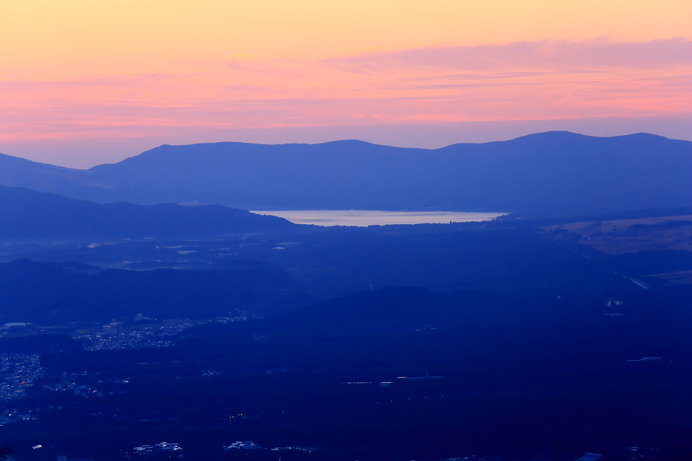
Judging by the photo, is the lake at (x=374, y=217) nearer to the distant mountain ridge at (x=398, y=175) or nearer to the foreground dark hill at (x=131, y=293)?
the distant mountain ridge at (x=398, y=175)

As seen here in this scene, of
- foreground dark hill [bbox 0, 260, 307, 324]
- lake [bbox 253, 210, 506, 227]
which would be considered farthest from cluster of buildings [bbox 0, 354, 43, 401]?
lake [bbox 253, 210, 506, 227]

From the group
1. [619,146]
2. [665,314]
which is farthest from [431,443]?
[619,146]

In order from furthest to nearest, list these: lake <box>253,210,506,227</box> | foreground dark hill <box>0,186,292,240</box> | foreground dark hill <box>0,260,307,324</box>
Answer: lake <box>253,210,506,227</box> < foreground dark hill <box>0,186,292,240</box> < foreground dark hill <box>0,260,307,324</box>

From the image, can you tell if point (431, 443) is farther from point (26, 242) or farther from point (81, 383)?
point (26, 242)

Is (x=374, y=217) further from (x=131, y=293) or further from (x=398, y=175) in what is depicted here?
(x=131, y=293)

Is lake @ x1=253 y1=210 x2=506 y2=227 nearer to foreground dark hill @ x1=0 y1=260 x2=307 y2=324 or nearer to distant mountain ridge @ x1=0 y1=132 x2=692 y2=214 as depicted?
distant mountain ridge @ x1=0 y1=132 x2=692 y2=214

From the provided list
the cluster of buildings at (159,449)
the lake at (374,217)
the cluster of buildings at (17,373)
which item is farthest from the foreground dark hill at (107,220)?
the cluster of buildings at (159,449)

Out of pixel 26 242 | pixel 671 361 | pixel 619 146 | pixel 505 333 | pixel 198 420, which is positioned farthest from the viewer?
pixel 619 146

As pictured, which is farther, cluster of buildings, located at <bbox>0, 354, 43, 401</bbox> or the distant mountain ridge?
the distant mountain ridge
